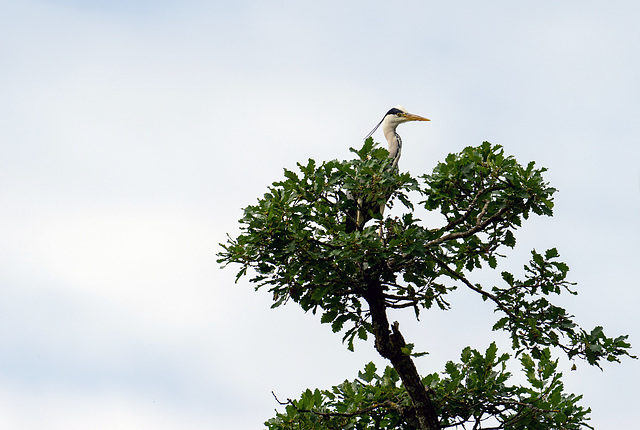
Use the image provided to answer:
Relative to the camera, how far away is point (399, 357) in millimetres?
9531

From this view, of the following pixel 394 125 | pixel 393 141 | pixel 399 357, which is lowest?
pixel 399 357

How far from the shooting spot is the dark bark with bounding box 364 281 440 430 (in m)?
9.50

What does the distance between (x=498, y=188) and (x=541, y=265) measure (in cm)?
154

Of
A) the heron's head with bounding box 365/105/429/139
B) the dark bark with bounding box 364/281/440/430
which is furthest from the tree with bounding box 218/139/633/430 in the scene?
the heron's head with bounding box 365/105/429/139

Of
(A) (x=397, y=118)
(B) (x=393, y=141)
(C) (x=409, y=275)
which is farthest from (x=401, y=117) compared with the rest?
(C) (x=409, y=275)

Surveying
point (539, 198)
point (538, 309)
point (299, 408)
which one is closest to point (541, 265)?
point (538, 309)

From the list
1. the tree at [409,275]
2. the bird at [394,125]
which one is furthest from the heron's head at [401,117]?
the tree at [409,275]

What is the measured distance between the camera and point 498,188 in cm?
898

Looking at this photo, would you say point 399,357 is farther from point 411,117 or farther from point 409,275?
point 411,117

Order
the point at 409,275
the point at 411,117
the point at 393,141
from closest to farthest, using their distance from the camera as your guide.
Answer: the point at 409,275, the point at 393,141, the point at 411,117

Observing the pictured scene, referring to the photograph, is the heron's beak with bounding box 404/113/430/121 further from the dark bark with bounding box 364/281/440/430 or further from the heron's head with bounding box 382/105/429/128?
the dark bark with bounding box 364/281/440/430

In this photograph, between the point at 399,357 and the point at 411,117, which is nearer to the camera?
the point at 399,357

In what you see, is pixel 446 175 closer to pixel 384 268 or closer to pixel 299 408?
pixel 384 268

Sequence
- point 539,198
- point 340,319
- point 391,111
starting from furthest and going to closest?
1. point 391,111
2. point 340,319
3. point 539,198
